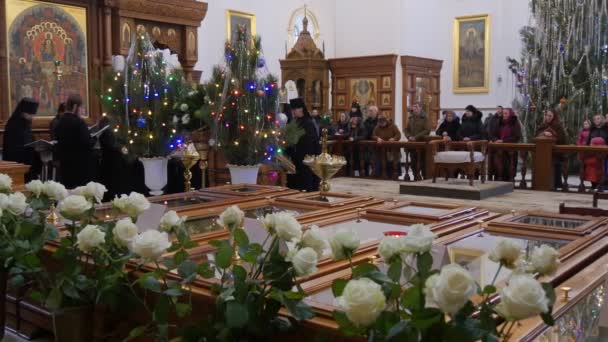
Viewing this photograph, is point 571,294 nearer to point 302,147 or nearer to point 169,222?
point 169,222

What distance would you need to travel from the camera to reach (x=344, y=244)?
1.49 meters

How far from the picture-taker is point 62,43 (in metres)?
11.4

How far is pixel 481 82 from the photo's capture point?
1833 cm

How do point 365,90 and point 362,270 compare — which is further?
point 365,90

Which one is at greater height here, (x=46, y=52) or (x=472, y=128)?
(x=46, y=52)

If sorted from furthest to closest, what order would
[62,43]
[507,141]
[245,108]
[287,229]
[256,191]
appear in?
[507,141]
[62,43]
[245,108]
[256,191]
[287,229]

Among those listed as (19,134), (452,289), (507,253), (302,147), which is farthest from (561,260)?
(19,134)

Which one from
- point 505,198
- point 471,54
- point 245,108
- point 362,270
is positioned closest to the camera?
point 362,270

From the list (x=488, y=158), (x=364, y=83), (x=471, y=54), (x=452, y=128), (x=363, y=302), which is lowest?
(x=488, y=158)

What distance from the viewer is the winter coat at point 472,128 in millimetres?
12125

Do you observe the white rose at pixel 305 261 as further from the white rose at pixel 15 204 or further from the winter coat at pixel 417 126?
the winter coat at pixel 417 126

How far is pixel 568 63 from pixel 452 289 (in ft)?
51.7

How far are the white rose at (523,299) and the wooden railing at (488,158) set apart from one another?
9.50 metres

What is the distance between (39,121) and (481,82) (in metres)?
11.9
